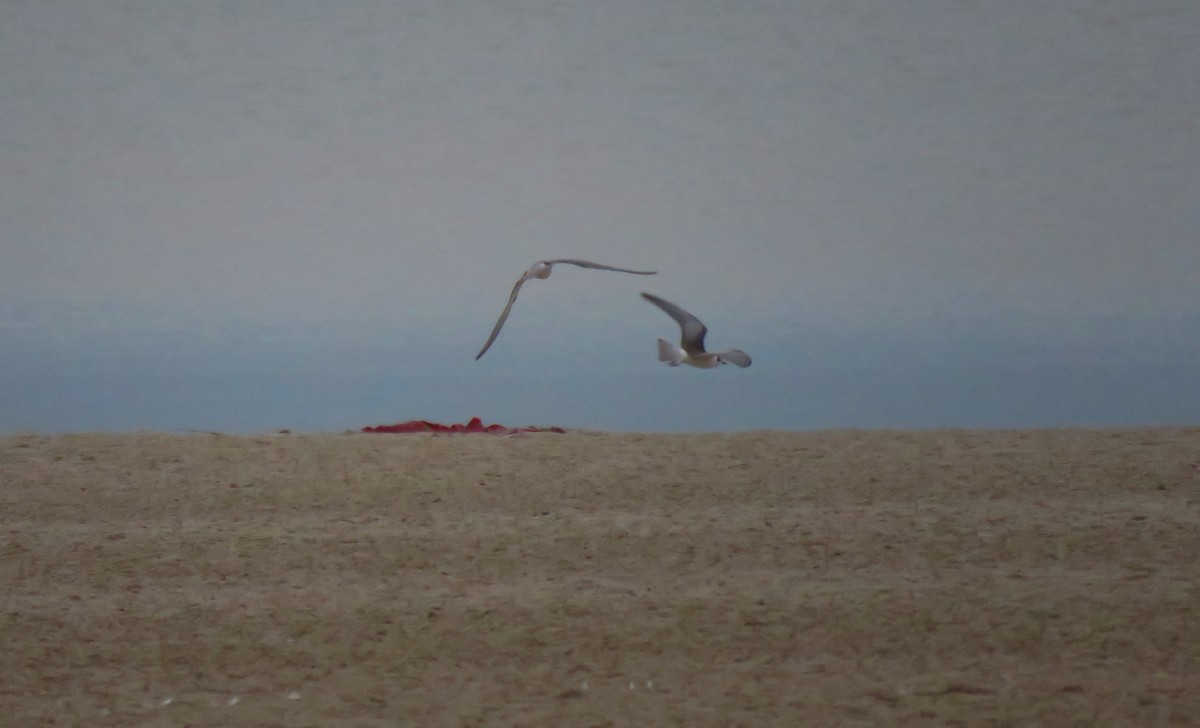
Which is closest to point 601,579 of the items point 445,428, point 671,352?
point 671,352

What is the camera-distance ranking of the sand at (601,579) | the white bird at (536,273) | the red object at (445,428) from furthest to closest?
the red object at (445,428)
the white bird at (536,273)
the sand at (601,579)

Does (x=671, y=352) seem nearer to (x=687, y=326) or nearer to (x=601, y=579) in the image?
(x=687, y=326)

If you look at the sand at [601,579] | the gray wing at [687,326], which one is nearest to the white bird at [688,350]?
the gray wing at [687,326]

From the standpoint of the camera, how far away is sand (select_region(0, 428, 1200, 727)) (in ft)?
14.7

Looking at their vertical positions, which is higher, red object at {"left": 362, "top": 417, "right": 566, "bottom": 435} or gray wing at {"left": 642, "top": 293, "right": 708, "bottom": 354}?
gray wing at {"left": 642, "top": 293, "right": 708, "bottom": 354}

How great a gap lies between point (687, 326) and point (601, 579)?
1527 millimetres

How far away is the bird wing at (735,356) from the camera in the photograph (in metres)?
6.56

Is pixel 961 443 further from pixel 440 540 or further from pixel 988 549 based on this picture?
pixel 440 540

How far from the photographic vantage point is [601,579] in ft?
18.1

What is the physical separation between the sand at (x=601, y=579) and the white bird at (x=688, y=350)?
0.63 m

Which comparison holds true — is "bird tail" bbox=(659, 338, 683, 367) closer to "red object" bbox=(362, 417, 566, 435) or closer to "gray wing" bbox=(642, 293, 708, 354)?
"gray wing" bbox=(642, 293, 708, 354)

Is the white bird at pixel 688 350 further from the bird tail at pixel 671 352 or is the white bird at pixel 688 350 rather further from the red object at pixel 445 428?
the red object at pixel 445 428

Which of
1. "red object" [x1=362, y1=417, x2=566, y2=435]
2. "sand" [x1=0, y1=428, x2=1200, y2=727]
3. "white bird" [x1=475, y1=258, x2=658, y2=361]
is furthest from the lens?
"red object" [x1=362, y1=417, x2=566, y2=435]

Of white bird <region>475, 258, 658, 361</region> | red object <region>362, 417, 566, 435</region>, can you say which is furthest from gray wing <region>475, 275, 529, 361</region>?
red object <region>362, 417, 566, 435</region>
